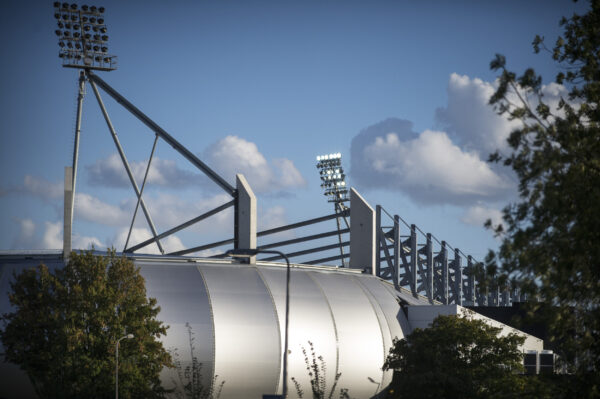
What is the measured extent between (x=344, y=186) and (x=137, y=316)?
93.3 meters

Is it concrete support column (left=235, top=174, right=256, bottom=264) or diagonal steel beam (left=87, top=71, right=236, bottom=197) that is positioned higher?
diagonal steel beam (left=87, top=71, right=236, bottom=197)

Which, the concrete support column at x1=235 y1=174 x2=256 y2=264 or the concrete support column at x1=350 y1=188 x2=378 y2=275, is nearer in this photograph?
the concrete support column at x1=235 y1=174 x2=256 y2=264

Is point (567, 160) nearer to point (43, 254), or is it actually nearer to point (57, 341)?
point (57, 341)

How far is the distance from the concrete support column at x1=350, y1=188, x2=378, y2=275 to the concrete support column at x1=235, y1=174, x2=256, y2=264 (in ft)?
61.6

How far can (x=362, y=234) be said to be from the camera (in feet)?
313

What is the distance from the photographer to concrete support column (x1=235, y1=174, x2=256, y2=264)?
79812mm

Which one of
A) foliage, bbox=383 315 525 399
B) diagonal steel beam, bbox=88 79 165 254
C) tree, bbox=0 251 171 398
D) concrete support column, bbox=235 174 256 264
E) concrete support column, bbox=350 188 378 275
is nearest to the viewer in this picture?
tree, bbox=0 251 171 398

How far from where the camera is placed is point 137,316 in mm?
55969

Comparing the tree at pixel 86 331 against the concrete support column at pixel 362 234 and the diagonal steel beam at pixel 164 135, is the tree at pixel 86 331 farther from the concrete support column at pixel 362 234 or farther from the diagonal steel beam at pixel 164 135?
the concrete support column at pixel 362 234

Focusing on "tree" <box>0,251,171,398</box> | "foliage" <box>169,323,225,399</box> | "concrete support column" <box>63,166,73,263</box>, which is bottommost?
"foliage" <box>169,323,225,399</box>

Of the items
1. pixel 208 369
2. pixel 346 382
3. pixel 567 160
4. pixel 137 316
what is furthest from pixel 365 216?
pixel 567 160

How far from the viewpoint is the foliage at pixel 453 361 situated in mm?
57906

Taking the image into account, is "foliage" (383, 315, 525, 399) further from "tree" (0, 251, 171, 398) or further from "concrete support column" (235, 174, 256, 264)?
"concrete support column" (235, 174, 256, 264)

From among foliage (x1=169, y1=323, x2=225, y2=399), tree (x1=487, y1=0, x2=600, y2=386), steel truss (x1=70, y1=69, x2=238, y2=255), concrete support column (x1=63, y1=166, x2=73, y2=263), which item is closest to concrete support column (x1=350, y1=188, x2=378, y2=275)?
steel truss (x1=70, y1=69, x2=238, y2=255)
